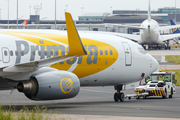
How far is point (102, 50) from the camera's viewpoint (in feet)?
70.4

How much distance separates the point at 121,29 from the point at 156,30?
42.5m

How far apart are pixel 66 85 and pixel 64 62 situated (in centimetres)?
208

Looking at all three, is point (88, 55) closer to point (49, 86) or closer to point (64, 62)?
point (64, 62)

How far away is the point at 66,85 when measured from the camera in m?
17.7

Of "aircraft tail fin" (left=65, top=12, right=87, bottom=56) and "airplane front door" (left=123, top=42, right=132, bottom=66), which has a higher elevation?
"aircraft tail fin" (left=65, top=12, right=87, bottom=56)

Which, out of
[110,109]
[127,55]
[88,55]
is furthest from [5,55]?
[127,55]

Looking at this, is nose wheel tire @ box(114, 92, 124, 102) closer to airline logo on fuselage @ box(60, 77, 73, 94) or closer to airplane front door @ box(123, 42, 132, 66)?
airplane front door @ box(123, 42, 132, 66)

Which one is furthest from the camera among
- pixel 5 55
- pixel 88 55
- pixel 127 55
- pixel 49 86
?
pixel 127 55

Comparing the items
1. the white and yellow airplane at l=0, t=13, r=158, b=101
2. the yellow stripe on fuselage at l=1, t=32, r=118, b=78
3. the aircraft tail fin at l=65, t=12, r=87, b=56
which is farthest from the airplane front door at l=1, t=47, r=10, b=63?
the aircraft tail fin at l=65, t=12, r=87, b=56

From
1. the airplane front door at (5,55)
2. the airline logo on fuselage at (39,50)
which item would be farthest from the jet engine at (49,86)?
the airline logo on fuselage at (39,50)

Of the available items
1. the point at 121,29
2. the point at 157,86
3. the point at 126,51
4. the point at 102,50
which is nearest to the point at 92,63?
the point at 102,50

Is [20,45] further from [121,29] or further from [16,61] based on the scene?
[121,29]

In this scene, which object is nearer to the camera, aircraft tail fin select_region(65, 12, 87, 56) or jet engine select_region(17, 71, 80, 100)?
aircraft tail fin select_region(65, 12, 87, 56)

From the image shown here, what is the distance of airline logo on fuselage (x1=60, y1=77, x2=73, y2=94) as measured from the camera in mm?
17609
